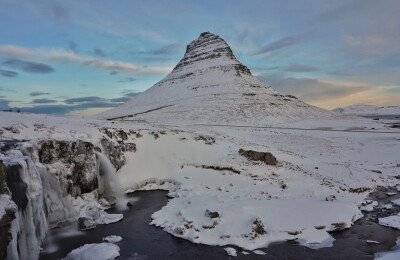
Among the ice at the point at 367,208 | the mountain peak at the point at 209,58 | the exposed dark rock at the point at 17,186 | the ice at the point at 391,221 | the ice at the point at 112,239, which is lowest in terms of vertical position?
the ice at the point at 391,221

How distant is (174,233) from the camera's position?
16.3 meters

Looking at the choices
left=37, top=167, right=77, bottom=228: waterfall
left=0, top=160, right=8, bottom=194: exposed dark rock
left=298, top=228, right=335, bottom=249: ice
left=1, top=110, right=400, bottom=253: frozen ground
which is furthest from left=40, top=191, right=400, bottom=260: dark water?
left=0, top=160, right=8, bottom=194: exposed dark rock

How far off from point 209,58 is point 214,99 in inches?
2311

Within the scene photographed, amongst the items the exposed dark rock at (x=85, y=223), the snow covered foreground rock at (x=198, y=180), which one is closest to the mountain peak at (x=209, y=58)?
the snow covered foreground rock at (x=198, y=180)

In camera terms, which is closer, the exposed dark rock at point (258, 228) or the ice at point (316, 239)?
the ice at point (316, 239)

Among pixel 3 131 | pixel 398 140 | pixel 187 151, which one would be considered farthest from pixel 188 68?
pixel 3 131

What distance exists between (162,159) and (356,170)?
64.8ft

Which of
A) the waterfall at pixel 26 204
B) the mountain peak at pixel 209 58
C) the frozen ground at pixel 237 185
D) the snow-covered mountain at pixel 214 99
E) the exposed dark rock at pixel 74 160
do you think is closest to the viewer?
the waterfall at pixel 26 204

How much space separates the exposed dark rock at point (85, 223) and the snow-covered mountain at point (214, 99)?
61.5 meters

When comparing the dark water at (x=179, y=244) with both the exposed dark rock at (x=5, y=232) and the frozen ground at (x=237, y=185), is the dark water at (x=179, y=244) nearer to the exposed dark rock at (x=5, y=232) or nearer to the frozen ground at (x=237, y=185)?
the frozen ground at (x=237, y=185)

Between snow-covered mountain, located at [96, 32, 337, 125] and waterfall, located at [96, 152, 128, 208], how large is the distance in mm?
55675

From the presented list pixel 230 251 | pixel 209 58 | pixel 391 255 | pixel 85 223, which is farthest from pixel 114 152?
pixel 209 58

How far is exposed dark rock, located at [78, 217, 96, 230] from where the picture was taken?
55.7 feet

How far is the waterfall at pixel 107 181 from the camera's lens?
22.5m
